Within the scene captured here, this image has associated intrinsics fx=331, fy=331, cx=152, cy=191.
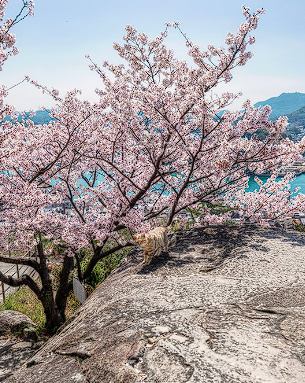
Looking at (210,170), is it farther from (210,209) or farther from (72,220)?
(72,220)

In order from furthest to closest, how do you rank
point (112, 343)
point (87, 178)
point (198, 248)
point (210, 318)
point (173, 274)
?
point (87, 178) → point (198, 248) → point (173, 274) → point (210, 318) → point (112, 343)

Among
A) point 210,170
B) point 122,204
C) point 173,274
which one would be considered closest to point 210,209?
point 210,170

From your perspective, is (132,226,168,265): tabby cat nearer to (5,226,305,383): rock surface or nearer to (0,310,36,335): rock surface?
(5,226,305,383): rock surface

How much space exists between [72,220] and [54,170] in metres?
1.38

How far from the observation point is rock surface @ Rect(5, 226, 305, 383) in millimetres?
2652

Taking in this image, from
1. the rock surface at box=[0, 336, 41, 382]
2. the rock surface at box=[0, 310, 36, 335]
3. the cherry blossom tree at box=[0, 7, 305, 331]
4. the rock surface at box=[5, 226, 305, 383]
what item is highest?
the cherry blossom tree at box=[0, 7, 305, 331]

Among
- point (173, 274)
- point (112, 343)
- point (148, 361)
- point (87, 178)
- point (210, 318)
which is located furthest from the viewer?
point (87, 178)

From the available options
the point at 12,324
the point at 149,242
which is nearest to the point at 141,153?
the point at 149,242

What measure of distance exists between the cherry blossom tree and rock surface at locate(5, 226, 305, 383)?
2.42 meters

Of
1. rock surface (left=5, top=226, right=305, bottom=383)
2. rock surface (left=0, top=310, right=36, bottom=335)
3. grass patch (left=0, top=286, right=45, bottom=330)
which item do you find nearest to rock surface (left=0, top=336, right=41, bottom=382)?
rock surface (left=0, top=310, right=36, bottom=335)

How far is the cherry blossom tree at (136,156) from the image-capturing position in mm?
6895

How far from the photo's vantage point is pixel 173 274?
17.1 ft

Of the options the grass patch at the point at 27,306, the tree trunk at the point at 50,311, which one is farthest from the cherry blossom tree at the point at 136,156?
the grass patch at the point at 27,306

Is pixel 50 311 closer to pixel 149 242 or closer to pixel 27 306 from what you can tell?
pixel 27 306
